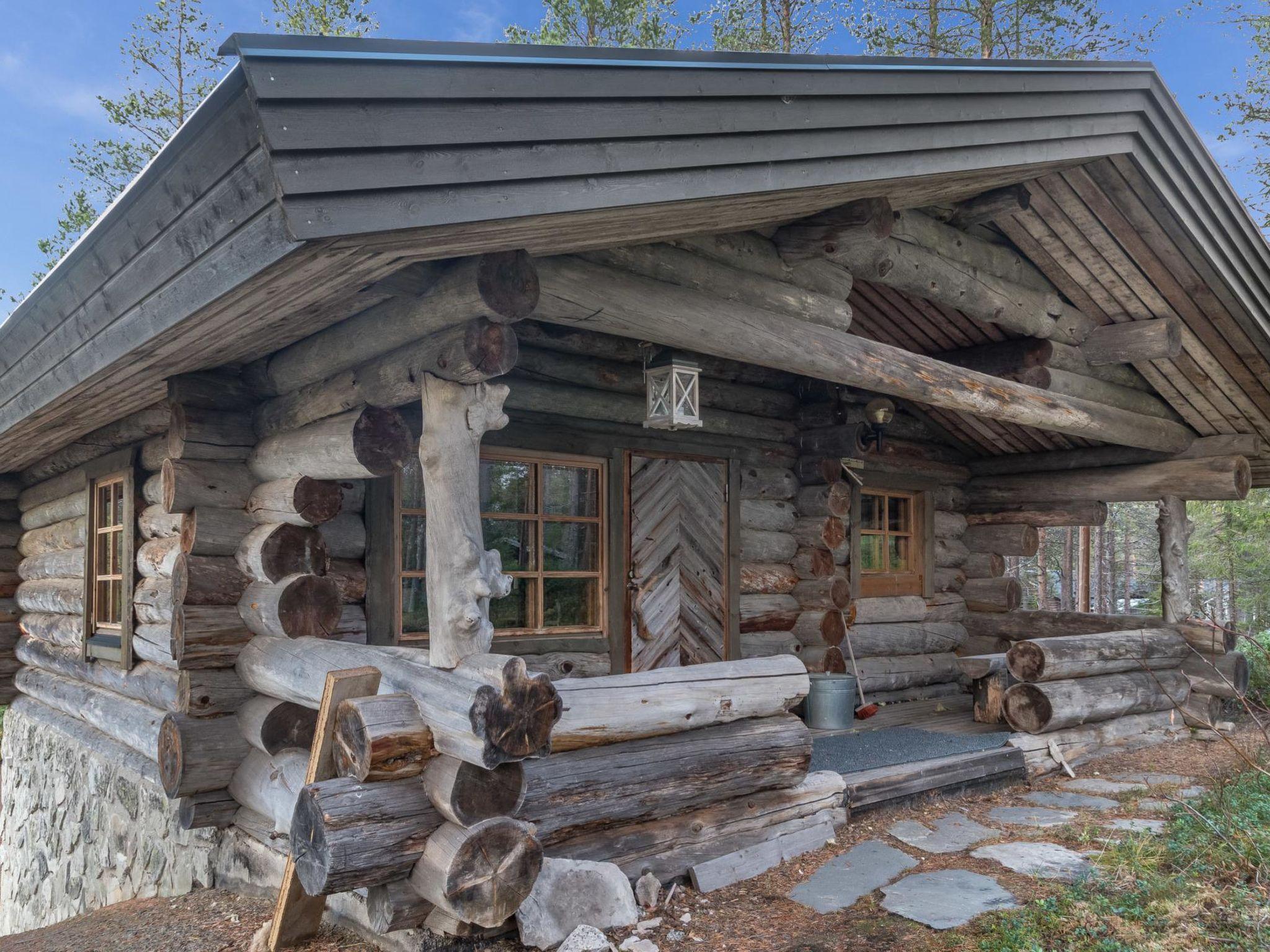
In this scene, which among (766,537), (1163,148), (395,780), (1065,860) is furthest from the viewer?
(766,537)

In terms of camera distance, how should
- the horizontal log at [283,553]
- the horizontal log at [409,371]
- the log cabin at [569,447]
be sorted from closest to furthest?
the log cabin at [569,447] → the horizontal log at [409,371] → the horizontal log at [283,553]

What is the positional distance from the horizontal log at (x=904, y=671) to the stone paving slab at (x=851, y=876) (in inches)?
116

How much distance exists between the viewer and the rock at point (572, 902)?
3.63m

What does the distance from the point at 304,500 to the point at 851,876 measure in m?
3.29

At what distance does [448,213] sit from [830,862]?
372 centimetres

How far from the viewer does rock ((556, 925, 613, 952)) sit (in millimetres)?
3523

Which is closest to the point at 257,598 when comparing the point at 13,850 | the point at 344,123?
the point at 344,123

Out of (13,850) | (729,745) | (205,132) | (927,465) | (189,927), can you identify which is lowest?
(13,850)

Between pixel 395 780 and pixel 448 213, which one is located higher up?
pixel 448 213

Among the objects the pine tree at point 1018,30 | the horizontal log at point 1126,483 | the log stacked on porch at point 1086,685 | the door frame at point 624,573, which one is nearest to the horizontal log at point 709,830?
the door frame at point 624,573

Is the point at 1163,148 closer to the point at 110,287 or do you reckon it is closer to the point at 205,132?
the point at 205,132

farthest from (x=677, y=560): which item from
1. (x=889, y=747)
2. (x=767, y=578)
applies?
(x=889, y=747)

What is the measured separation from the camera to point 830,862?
470 centimetres

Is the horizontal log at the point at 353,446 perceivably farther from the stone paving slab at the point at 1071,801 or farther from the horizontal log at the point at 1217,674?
the horizontal log at the point at 1217,674
